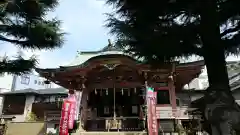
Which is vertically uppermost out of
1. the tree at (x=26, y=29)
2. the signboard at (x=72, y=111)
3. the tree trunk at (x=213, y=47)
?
the tree at (x=26, y=29)

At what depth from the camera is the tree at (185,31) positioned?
179 inches

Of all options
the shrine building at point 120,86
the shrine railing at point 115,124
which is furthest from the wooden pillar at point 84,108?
the shrine railing at point 115,124

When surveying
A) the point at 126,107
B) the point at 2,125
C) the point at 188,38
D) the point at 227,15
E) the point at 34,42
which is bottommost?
the point at 2,125

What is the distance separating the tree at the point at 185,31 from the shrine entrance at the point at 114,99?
7848mm

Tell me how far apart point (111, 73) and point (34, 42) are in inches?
241

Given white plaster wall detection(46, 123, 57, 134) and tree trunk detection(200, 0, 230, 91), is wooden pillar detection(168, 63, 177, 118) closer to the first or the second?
white plaster wall detection(46, 123, 57, 134)

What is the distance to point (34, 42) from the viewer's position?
8539 mm

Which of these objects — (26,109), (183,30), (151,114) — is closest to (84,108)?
(151,114)

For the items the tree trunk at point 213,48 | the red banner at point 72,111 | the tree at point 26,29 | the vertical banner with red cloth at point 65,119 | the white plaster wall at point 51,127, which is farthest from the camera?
the white plaster wall at point 51,127

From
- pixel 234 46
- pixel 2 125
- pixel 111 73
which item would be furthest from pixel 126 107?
pixel 234 46

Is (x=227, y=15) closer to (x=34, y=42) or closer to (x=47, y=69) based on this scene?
(x=34, y=42)

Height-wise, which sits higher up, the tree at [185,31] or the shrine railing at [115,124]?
the tree at [185,31]

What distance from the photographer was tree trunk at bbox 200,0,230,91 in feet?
14.8

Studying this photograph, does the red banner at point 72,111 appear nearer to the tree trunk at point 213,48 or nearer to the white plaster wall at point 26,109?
the tree trunk at point 213,48
